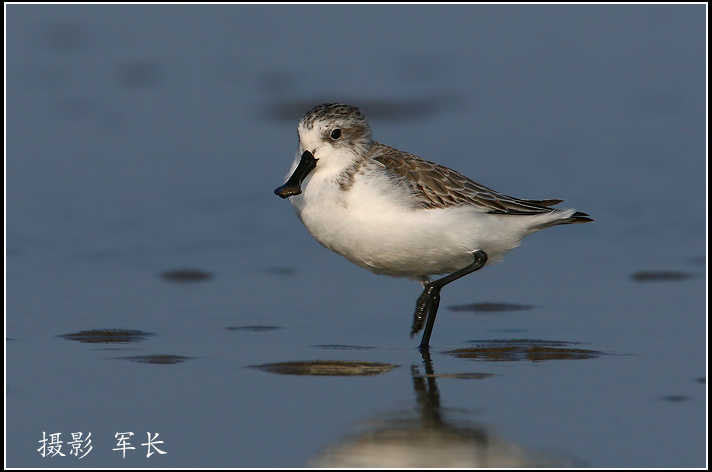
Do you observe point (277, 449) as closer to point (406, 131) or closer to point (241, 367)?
point (241, 367)

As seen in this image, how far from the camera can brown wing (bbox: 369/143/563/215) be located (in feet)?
26.8

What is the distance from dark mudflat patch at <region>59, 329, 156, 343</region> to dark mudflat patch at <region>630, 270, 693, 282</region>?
3.92 m

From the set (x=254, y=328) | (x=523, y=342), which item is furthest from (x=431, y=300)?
(x=254, y=328)

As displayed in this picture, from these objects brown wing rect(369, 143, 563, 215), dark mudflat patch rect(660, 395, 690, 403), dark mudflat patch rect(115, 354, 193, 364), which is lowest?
dark mudflat patch rect(660, 395, 690, 403)

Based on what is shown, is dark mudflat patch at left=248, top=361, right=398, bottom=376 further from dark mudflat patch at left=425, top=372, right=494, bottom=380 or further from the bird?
the bird

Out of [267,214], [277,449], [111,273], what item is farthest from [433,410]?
[267,214]

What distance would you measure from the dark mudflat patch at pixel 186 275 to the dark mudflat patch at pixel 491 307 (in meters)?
2.13

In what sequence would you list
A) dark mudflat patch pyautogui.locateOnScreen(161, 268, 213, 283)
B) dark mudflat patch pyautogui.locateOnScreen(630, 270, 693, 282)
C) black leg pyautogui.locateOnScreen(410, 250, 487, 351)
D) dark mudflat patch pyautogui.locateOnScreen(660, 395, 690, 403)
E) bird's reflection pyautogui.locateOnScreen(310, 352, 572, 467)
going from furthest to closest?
dark mudflat patch pyautogui.locateOnScreen(161, 268, 213, 283) → dark mudflat patch pyautogui.locateOnScreen(630, 270, 693, 282) → black leg pyautogui.locateOnScreen(410, 250, 487, 351) → dark mudflat patch pyautogui.locateOnScreen(660, 395, 690, 403) → bird's reflection pyautogui.locateOnScreen(310, 352, 572, 467)

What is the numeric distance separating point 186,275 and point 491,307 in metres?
2.53

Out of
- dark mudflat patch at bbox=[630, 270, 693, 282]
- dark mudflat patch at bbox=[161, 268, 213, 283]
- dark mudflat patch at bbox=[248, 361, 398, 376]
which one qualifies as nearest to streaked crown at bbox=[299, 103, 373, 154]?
dark mudflat patch at bbox=[248, 361, 398, 376]

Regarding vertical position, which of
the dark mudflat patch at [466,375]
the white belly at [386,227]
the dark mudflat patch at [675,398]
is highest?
the white belly at [386,227]

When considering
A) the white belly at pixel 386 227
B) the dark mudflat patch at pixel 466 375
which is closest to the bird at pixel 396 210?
the white belly at pixel 386 227

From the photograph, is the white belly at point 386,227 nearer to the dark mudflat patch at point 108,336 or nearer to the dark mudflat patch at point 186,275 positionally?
the dark mudflat patch at point 108,336

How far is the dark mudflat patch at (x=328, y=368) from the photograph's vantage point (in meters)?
7.35
